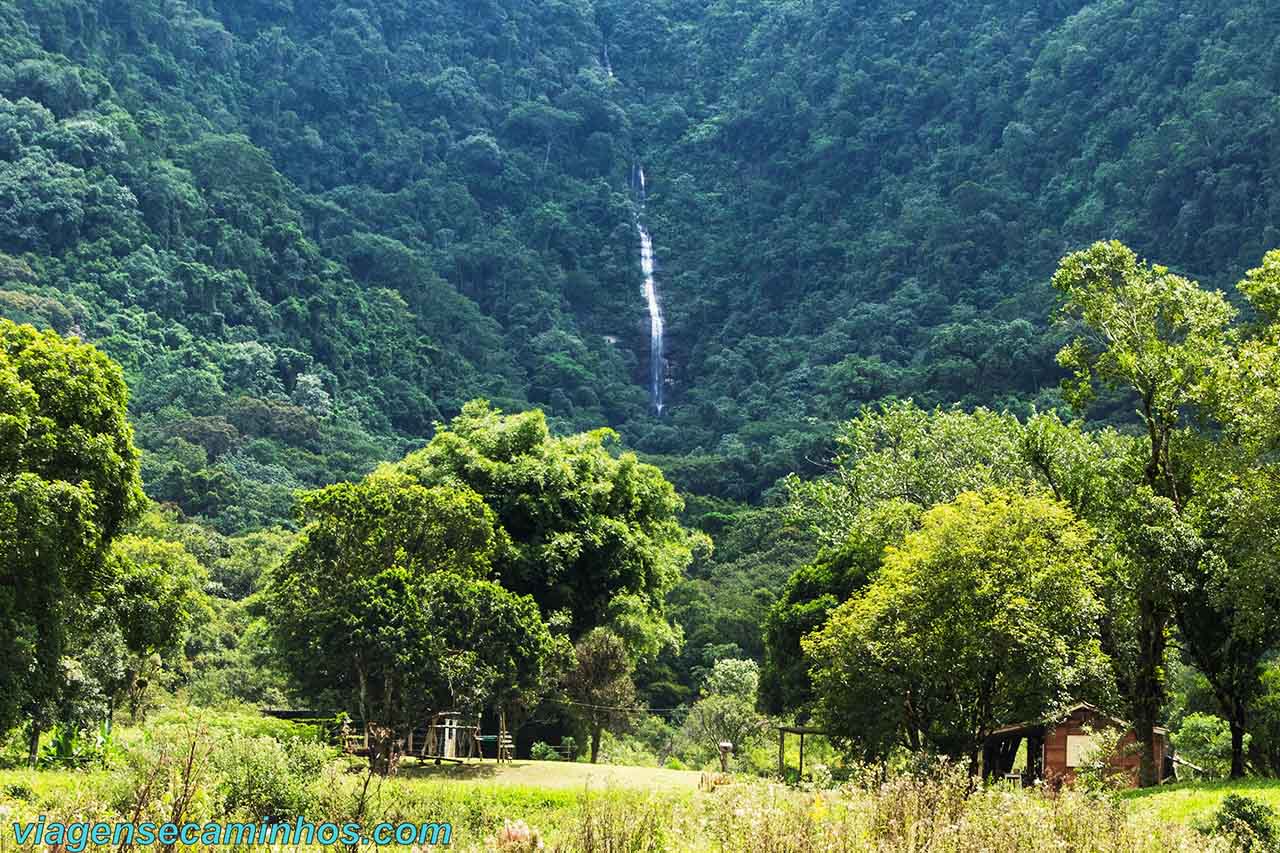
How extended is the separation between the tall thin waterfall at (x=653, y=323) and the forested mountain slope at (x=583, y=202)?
1125 mm

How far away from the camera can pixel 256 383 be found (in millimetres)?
109375

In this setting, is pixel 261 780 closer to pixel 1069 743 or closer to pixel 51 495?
pixel 51 495

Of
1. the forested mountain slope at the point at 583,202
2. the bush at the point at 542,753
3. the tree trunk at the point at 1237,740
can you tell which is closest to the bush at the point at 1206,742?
the tree trunk at the point at 1237,740

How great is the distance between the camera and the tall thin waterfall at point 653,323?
13788 centimetres

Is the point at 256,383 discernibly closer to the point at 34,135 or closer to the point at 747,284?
the point at 34,135

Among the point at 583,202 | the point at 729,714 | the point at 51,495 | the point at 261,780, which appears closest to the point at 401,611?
the point at 51,495

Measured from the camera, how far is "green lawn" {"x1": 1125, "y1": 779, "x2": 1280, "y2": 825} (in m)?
16.2

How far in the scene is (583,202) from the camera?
518 feet

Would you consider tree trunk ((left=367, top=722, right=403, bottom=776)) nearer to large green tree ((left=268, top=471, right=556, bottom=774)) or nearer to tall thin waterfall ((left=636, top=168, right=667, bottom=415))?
large green tree ((left=268, top=471, right=556, bottom=774))

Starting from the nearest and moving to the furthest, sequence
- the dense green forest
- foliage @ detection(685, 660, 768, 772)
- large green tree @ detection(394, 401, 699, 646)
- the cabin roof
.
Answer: the cabin roof < the dense green forest < large green tree @ detection(394, 401, 699, 646) < foliage @ detection(685, 660, 768, 772)

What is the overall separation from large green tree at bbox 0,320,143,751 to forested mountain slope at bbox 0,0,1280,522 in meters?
63.1

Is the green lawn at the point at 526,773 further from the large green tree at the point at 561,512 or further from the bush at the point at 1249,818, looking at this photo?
the bush at the point at 1249,818

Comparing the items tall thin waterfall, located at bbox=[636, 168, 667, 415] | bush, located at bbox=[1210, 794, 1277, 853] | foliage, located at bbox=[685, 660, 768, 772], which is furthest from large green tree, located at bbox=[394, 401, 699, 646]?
tall thin waterfall, located at bbox=[636, 168, 667, 415]

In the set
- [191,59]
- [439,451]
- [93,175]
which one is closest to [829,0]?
[191,59]
